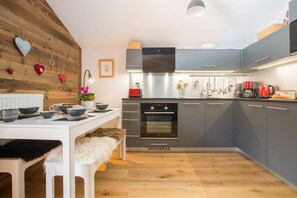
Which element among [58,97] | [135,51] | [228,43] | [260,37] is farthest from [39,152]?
[228,43]

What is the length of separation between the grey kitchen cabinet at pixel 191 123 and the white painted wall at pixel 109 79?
1239 millimetres

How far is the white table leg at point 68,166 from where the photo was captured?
4.08 ft

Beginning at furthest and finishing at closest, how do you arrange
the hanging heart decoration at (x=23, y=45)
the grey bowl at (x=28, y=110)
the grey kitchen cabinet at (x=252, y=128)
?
1. the grey kitchen cabinet at (x=252, y=128)
2. the hanging heart decoration at (x=23, y=45)
3. the grey bowl at (x=28, y=110)

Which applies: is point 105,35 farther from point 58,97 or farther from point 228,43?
point 228,43

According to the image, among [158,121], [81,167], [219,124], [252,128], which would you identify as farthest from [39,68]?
[252,128]

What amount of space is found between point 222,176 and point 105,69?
2781 mm

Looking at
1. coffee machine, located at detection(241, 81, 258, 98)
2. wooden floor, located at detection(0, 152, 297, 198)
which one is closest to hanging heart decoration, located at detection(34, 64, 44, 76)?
wooden floor, located at detection(0, 152, 297, 198)

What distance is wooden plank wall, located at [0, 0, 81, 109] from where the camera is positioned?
6.62 feet

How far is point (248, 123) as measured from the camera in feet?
9.10

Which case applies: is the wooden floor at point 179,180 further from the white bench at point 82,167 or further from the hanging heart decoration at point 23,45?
the hanging heart decoration at point 23,45

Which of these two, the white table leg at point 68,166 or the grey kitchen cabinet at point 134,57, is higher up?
the grey kitchen cabinet at point 134,57

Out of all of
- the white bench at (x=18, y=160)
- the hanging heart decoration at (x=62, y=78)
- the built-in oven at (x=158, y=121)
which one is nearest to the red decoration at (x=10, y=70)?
the white bench at (x=18, y=160)

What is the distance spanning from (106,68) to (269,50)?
2770 mm

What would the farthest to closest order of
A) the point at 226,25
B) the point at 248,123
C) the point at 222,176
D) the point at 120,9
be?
1. the point at 226,25
2. the point at 120,9
3. the point at 248,123
4. the point at 222,176
